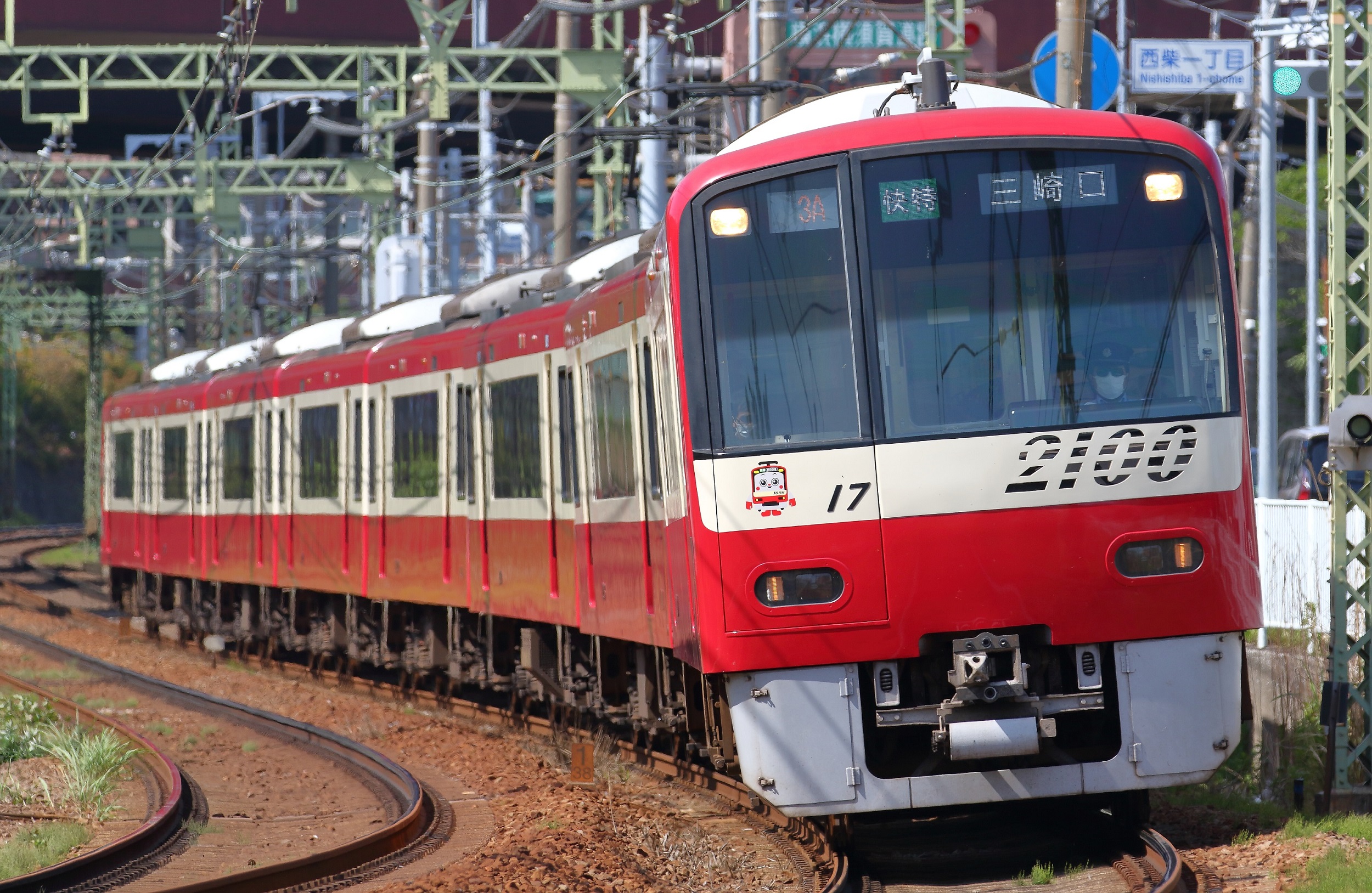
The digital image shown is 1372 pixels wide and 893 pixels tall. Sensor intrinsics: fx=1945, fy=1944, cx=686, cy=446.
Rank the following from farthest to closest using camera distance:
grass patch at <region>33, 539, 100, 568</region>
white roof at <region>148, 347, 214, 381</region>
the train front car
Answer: grass patch at <region>33, 539, 100, 568</region> < white roof at <region>148, 347, 214, 381</region> < the train front car

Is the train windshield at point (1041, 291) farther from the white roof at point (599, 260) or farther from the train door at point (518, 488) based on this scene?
the train door at point (518, 488)

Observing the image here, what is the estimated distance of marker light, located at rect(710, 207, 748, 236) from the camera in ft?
26.5

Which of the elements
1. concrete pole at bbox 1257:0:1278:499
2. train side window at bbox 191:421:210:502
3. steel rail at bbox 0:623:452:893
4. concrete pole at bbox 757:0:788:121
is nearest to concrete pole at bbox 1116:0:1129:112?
concrete pole at bbox 1257:0:1278:499

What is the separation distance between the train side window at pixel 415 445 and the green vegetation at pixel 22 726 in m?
3.36

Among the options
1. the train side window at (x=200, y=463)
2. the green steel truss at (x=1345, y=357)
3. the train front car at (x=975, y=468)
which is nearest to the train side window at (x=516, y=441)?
the train front car at (x=975, y=468)

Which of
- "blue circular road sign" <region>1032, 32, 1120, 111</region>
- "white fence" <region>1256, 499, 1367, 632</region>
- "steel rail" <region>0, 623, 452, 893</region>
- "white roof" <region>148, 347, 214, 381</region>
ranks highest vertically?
"blue circular road sign" <region>1032, 32, 1120, 111</region>

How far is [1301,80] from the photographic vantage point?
1636cm

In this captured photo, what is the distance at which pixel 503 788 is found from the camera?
39.9 feet

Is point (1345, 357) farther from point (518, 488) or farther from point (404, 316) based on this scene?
point (404, 316)

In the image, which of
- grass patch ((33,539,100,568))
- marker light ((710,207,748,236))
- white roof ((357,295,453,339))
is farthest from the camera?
grass patch ((33,539,100,568))

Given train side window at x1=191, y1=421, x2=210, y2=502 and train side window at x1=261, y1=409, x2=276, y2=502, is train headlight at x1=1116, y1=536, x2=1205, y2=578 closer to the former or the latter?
train side window at x1=261, y1=409, x2=276, y2=502

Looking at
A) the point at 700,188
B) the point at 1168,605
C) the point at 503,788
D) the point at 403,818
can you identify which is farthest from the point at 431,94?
the point at 1168,605

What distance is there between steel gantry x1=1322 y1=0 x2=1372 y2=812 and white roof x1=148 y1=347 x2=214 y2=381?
1931 centimetres

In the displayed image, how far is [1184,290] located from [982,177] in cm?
93
